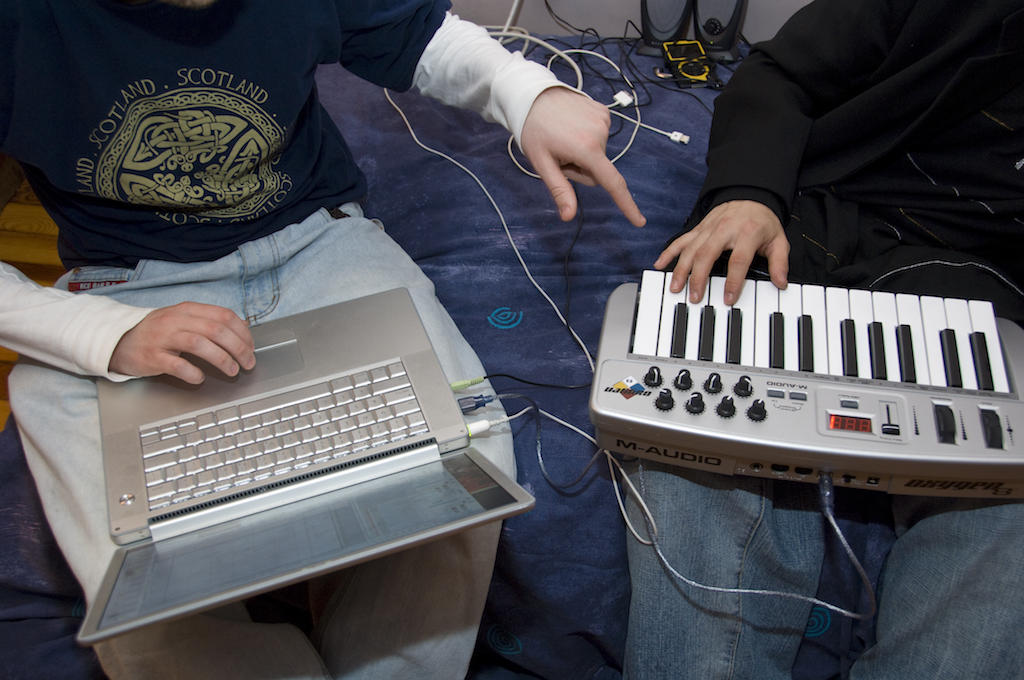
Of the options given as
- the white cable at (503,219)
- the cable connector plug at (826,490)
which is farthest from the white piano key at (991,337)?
the white cable at (503,219)

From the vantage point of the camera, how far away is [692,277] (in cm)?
92

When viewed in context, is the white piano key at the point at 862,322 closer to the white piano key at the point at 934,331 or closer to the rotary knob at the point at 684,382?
the white piano key at the point at 934,331

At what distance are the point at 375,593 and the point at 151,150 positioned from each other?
2.12ft

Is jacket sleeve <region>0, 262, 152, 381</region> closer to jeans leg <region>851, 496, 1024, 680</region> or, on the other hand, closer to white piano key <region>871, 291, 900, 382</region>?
white piano key <region>871, 291, 900, 382</region>

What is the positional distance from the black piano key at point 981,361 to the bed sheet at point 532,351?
284mm

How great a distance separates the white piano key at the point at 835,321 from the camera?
0.85 m

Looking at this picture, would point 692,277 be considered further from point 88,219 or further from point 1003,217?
point 88,219

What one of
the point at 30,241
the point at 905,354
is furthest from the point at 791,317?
the point at 30,241

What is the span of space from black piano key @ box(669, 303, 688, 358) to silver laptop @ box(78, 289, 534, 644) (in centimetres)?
28

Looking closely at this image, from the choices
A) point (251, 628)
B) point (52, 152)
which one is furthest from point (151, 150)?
point (251, 628)

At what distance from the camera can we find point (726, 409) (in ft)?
2.56

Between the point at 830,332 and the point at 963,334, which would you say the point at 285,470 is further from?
the point at 963,334

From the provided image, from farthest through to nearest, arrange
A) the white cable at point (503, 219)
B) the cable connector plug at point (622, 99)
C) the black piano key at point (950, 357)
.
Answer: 1. the cable connector plug at point (622, 99)
2. the white cable at point (503, 219)
3. the black piano key at point (950, 357)

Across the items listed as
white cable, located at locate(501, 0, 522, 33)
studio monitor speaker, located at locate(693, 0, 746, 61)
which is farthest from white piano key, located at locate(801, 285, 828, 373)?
white cable, located at locate(501, 0, 522, 33)
